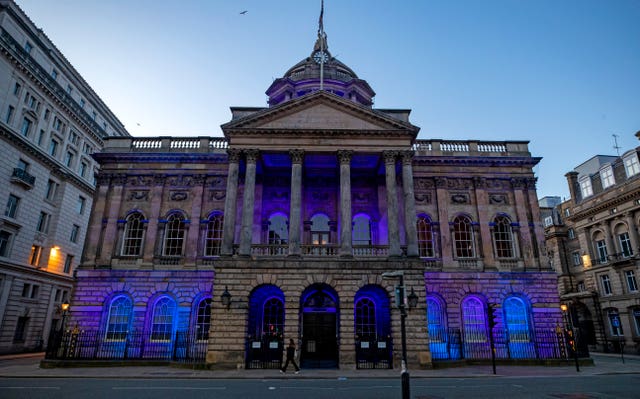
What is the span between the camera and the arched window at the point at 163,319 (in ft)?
77.4

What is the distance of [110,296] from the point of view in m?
24.3

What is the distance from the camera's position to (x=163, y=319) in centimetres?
2409

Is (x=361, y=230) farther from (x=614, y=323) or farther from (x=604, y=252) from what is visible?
(x=614, y=323)

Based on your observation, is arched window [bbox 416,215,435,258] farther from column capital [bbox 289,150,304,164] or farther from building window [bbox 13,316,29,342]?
building window [bbox 13,316,29,342]

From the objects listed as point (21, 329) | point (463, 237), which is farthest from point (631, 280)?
point (21, 329)

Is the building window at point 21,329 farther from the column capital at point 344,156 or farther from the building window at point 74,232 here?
the column capital at point 344,156

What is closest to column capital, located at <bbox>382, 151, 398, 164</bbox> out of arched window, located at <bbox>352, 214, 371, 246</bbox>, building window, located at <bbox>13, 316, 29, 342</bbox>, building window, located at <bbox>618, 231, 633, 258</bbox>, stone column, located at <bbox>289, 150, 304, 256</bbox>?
arched window, located at <bbox>352, 214, 371, 246</bbox>

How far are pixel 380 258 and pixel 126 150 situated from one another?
64.5 feet

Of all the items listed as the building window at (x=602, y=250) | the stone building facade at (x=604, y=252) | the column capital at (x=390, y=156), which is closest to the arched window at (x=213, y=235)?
the column capital at (x=390, y=156)

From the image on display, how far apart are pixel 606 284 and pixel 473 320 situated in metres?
18.7

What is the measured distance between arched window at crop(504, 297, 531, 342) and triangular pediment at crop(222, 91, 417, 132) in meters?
13.2

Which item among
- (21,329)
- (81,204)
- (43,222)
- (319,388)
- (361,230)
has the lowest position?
(319,388)

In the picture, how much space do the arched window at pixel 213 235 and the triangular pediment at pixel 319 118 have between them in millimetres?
6625

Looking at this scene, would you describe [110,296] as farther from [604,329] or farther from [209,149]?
[604,329]
